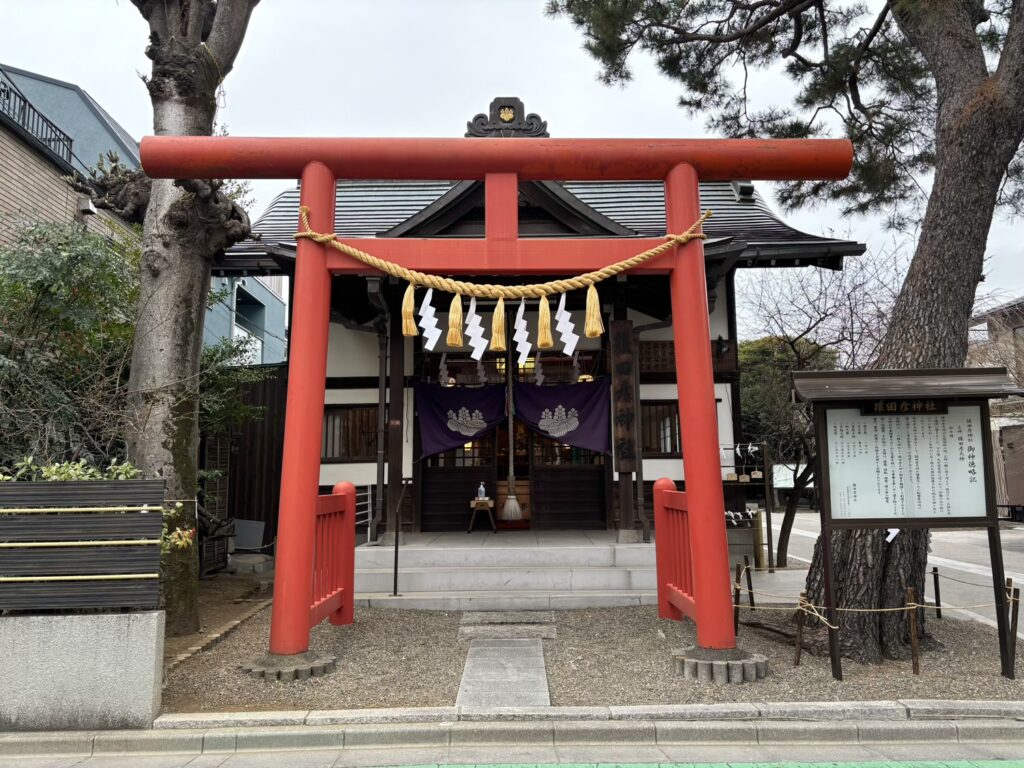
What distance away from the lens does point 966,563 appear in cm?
1252

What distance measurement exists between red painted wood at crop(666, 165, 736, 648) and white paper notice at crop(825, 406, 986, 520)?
99 centimetres

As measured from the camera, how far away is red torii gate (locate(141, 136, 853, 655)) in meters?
5.45

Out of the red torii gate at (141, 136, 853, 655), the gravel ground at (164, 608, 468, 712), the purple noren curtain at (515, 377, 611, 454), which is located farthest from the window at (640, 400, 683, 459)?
the gravel ground at (164, 608, 468, 712)

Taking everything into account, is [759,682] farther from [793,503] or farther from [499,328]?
[793,503]

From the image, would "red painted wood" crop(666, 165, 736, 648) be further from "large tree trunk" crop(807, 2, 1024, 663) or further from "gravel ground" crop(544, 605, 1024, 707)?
"large tree trunk" crop(807, 2, 1024, 663)

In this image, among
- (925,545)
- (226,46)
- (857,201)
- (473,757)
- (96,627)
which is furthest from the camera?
(857,201)

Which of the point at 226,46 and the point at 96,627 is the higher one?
the point at 226,46

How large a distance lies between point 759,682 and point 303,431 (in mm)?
4272

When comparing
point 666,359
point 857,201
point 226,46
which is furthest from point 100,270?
point 857,201

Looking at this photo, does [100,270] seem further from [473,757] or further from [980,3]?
[980,3]

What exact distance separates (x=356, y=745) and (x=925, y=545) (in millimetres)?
5335

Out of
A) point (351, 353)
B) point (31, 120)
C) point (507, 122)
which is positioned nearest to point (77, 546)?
point (351, 353)

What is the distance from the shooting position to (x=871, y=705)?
179 inches

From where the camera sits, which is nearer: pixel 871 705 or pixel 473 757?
pixel 473 757
